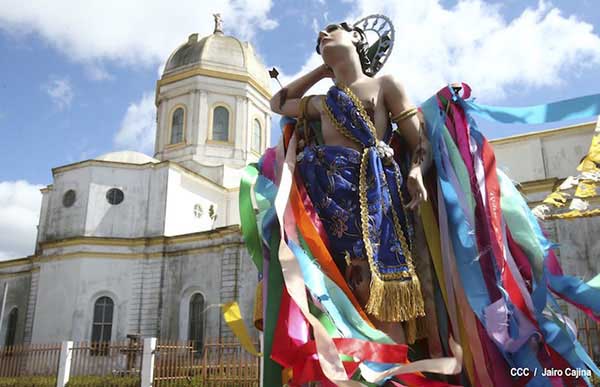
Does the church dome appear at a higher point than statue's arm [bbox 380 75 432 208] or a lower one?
higher

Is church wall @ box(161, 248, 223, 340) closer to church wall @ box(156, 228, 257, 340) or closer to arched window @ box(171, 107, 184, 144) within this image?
church wall @ box(156, 228, 257, 340)

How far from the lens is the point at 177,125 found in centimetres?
2561

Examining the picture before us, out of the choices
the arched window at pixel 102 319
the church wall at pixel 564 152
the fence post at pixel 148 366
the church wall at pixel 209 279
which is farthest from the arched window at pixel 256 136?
the fence post at pixel 148 366

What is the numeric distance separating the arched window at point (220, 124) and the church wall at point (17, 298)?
10937 mm

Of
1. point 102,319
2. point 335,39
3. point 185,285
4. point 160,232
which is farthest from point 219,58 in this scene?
point 335,39

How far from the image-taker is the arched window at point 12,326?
23.8 meters

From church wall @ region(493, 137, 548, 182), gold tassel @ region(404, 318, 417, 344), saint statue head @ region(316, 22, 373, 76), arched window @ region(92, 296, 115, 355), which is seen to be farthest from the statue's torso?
arched window @ region(92, 296, 115, 355)

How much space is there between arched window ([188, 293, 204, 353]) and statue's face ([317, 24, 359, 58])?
1761 cm

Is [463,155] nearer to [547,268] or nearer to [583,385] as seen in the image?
[547,268]

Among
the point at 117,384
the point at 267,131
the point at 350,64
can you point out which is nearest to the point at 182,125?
the point at 267,131

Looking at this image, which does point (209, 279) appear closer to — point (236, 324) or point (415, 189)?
point (236, 324)

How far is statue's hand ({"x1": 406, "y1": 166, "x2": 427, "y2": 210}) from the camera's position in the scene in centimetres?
264

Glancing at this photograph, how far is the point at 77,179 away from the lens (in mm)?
21938

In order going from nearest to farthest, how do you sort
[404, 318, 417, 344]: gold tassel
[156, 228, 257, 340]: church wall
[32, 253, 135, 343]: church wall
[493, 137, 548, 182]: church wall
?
[404, 318, 417, 344]: gold tassel → [156, 228, 257, 340]: church wall → [493, 137, 548, 182]: church wall → [32, 253, 135, 343]: church wall
